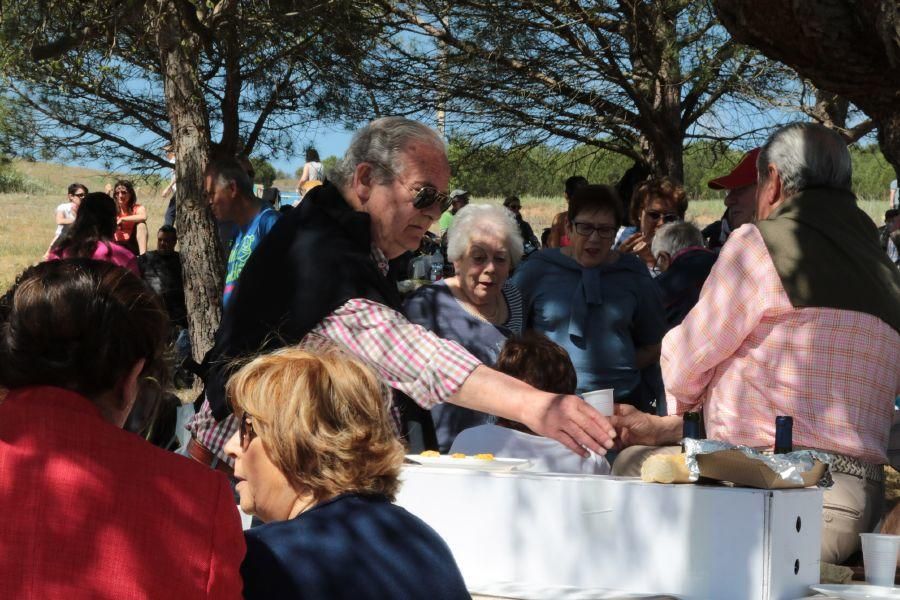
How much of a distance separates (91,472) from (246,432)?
1.17ft

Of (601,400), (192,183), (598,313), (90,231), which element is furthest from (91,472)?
(192,183)

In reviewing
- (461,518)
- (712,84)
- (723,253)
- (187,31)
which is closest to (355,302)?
(461,518)

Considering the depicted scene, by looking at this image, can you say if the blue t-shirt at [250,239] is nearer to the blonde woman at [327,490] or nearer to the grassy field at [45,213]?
the blonde woman at [327,490]

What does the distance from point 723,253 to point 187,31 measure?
5.57 metres

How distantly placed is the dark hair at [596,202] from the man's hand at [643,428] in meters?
2.09

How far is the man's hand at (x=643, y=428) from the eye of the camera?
11.4ft

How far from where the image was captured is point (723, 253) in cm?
324

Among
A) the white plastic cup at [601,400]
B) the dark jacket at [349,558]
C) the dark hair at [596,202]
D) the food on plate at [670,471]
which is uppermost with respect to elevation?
the dark hair at [596,202]

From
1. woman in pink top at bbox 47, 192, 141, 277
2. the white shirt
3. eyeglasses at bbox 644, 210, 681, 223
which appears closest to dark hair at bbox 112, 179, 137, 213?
woman in pink top at bbox 47, 192, 141, 277

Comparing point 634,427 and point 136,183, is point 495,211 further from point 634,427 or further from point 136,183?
point 136,183

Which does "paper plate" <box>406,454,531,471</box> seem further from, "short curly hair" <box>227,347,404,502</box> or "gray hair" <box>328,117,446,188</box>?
"short curly hair" <box>227,347,404,502</box>

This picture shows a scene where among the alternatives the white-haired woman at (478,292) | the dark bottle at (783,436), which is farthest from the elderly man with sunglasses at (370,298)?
the white-haired woman at (478,292)

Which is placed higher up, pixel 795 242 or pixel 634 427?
pixel 795 242

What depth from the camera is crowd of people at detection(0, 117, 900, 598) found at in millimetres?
1762
